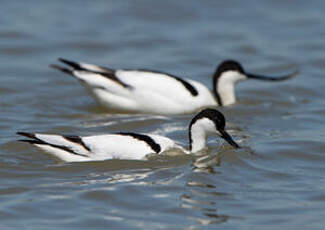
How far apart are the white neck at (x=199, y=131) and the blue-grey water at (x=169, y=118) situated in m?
0.19

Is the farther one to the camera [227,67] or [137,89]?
[227,67]

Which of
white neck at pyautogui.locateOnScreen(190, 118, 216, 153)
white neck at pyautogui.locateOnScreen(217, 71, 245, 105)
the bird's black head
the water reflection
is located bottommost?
the water reflection

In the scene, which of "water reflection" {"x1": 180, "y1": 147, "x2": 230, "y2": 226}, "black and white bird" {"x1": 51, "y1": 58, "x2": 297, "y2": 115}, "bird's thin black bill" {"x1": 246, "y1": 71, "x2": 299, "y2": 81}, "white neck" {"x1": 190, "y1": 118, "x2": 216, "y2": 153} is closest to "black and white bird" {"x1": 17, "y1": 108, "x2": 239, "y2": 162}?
"white neck" {"x1": 190, "y1": 118, "x2": 216, "y2": 153}

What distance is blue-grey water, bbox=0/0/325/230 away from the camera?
7465 millimetres

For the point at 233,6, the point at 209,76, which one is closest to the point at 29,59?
the point at 209,76

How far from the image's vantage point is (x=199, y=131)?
914 cm

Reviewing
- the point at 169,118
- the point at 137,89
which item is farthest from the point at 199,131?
the point at 137,89

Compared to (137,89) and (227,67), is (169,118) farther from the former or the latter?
(227,67)

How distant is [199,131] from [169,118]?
252cm

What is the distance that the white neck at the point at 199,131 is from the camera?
29.9ft

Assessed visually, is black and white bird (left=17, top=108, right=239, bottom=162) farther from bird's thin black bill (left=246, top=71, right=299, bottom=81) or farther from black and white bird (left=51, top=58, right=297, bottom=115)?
bird's thin black bill (left=246, top=71, right=299, bottom=81)

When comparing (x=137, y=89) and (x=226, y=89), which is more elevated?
(x=137, y=89)

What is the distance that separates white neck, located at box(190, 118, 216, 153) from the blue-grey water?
0.19m

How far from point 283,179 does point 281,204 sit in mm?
880
